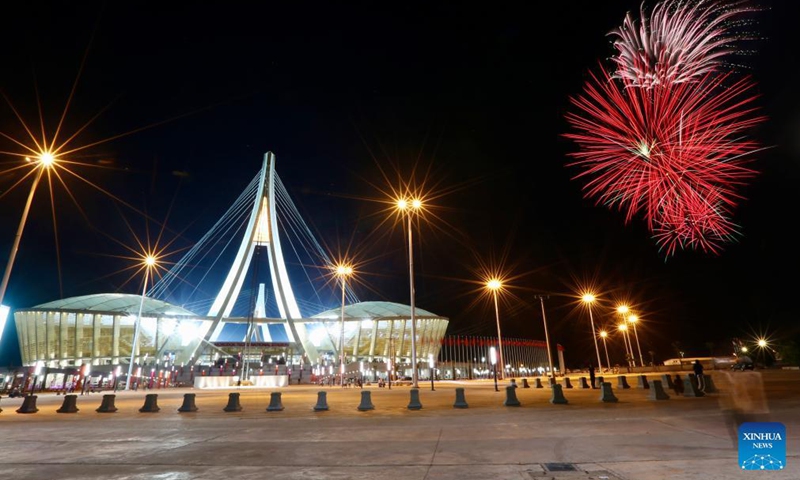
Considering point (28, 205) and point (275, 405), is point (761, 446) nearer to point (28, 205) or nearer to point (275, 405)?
point (275, 405)

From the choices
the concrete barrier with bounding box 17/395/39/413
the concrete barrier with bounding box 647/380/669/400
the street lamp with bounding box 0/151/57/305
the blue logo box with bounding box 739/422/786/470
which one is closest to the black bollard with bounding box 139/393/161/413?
the concrete barrier with bounding box 17/395/39/413

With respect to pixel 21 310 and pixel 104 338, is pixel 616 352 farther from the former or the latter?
pixel 21 310

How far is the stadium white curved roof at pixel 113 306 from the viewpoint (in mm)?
81125

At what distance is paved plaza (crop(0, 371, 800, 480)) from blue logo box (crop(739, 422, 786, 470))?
34cm

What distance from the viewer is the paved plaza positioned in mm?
6145

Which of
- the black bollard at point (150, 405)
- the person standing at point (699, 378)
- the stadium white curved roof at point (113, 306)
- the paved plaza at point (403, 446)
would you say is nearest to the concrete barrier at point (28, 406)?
the paved plaza at point (403, 446)

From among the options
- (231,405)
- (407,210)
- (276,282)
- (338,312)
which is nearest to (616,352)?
(338,312)

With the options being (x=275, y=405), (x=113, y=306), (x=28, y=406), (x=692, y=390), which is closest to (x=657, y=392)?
(x=692, y=390)

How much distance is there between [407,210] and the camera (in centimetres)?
3128

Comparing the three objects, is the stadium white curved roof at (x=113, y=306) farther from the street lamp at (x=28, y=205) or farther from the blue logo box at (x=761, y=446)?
the blue logo box at (x=761, y=446)

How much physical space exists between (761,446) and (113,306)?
102m

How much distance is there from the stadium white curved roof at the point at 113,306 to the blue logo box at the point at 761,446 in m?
94.4

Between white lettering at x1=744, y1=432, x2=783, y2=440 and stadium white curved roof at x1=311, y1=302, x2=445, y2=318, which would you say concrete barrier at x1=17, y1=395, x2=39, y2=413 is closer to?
white lettering at x1=744, y1=432, x2=783, y2=440

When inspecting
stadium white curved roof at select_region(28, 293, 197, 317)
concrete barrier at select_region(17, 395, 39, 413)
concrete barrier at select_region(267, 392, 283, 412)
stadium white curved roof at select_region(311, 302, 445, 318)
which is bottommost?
concrete barrier at select_region(267, 392, 283, 412)
